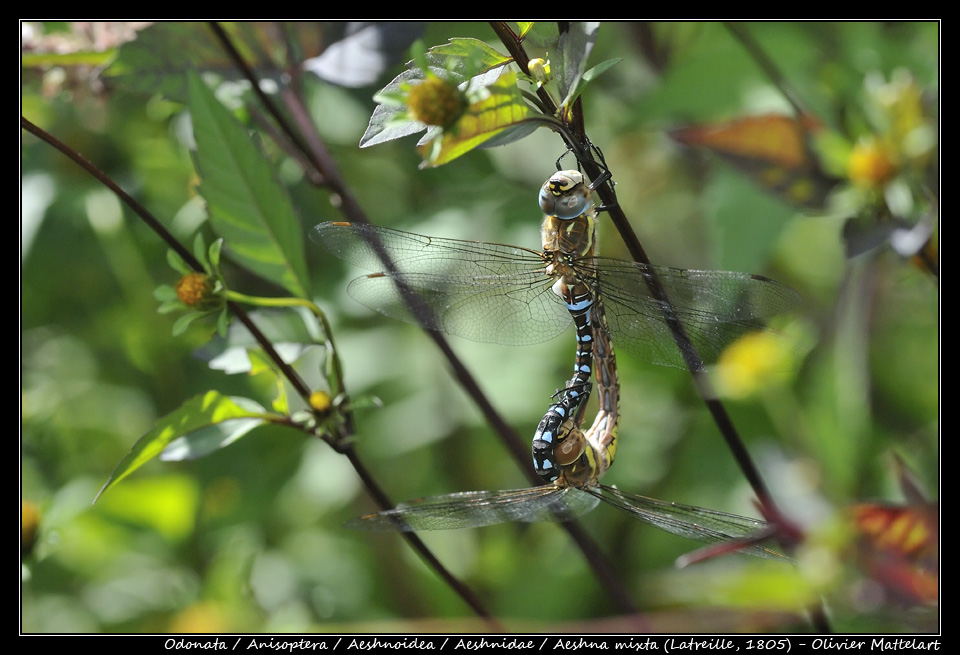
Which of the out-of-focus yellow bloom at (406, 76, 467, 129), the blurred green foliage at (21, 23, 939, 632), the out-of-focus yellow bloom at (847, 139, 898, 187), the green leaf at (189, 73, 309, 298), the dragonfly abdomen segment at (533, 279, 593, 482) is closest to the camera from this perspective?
the out-of-focus yellow bloom at (406, 76, 467, 129)

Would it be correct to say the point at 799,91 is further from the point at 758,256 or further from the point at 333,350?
the point at 333,350

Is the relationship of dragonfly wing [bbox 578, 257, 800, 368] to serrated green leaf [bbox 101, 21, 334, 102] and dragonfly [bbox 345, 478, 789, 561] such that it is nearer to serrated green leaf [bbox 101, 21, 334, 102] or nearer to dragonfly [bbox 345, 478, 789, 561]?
dragonfly [bbox 345, 478, 789, 561]

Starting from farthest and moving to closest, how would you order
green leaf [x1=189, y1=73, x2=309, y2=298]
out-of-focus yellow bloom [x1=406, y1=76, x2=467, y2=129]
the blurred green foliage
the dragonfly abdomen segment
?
the blurred green foliage < the dragonfly abdomen segment < green leaf [x1=189, y1=73, x2=309, y2=298] < out-of-focus yellow bloom [x1=406, y1=76, x2=467, y2=129]

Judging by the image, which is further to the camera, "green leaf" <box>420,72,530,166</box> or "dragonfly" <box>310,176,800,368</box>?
"dragonfly" <box>310,176,800,368</box>

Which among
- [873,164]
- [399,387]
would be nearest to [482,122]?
[873,164]

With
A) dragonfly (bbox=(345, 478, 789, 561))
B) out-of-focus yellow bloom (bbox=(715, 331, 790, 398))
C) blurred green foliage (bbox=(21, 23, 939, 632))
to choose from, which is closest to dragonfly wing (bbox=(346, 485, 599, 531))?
dragonfly (bbox=(345, 478, 789, 561))

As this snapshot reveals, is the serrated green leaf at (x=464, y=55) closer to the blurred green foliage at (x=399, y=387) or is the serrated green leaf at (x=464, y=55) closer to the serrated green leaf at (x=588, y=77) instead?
the serrated green leaf at (x=588, y=77)

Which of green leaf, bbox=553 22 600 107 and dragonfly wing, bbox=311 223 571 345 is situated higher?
green leaf, bbox=553 22 600 107
